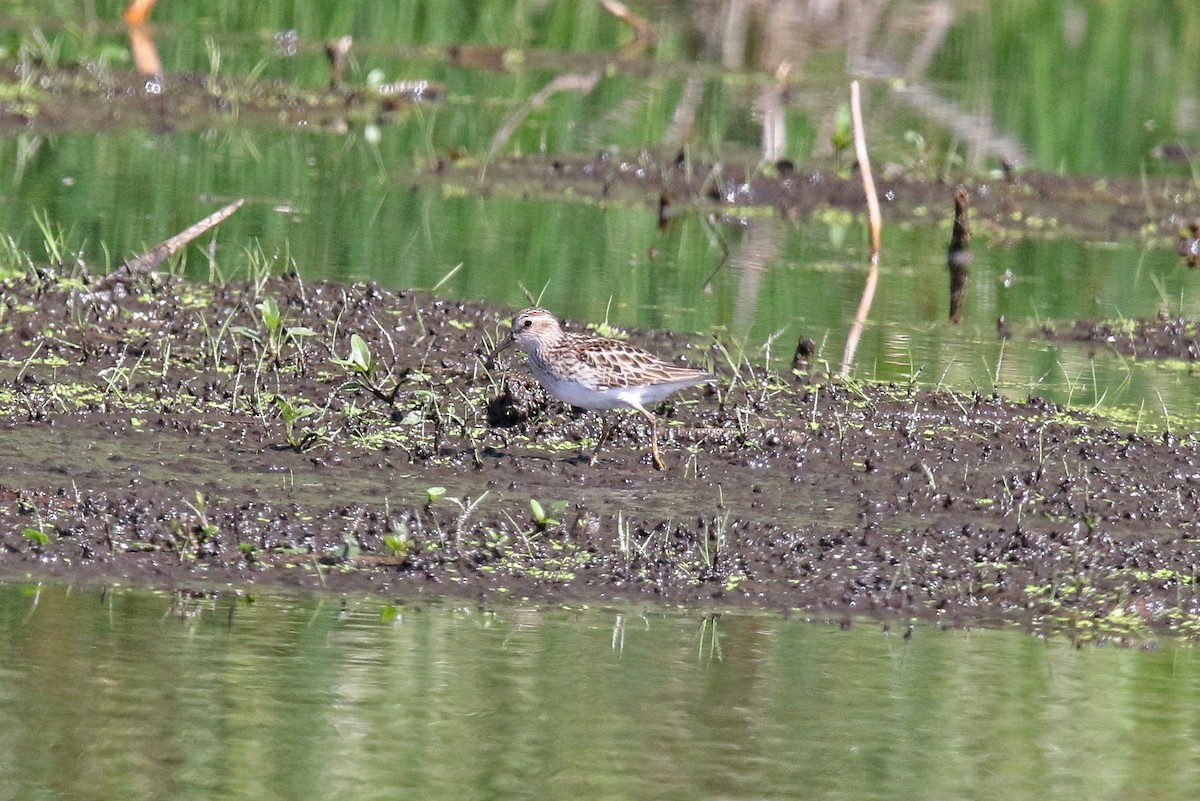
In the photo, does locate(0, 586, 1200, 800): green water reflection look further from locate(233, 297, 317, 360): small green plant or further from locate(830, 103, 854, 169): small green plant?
locate(830, 103, 854, 169): small green plant

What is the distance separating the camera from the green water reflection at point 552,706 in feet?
18.6

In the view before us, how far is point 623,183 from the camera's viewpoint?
17.0 m

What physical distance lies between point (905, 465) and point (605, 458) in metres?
1.33

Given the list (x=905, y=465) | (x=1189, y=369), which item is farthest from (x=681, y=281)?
(x=905, y=465)

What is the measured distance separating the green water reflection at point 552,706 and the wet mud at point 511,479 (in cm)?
35

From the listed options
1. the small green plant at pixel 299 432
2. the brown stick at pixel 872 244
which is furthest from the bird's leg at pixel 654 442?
the brown stick at pixel 872 244

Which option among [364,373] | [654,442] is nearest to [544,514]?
[654,442]

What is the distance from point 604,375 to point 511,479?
2.05 ft

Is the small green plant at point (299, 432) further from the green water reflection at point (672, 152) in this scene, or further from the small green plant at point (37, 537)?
the green water reflection at point (672, 152)

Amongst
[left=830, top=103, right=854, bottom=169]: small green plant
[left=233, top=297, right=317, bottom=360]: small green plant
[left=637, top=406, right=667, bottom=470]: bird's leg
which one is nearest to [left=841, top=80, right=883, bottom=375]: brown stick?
[left=830, top=103, right=854, bottom=169]: small green plant

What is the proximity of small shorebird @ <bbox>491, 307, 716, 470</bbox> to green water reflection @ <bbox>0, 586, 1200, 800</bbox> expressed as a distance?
1.83 meters

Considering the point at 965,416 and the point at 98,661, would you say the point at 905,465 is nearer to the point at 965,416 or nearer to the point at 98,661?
the point at 965,416

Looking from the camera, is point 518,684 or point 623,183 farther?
point 623,183

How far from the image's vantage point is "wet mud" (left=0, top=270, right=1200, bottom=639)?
7512 millimetres
